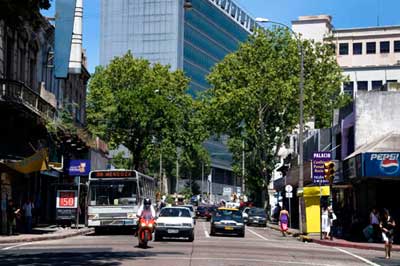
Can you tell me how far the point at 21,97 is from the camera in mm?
33250

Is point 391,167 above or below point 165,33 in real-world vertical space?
below

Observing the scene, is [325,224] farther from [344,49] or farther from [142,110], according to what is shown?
[344,49]

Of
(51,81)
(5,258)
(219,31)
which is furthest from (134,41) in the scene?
(5,258)

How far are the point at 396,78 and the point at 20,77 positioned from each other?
6529 centimetres

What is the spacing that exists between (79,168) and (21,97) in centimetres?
1158

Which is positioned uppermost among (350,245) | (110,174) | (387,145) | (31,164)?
(387,145)

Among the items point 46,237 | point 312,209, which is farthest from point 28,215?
point 312,209

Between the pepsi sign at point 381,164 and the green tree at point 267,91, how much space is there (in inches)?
1196

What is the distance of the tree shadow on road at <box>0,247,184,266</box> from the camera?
62.3 feet

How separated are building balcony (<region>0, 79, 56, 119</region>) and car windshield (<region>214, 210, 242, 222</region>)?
10564 millimetres

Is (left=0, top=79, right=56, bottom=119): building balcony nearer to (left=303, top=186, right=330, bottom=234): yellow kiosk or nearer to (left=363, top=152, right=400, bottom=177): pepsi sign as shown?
(left=303, top=186, right=330, bottom=234): yellow kiosk

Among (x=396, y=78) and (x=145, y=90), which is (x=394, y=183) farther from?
(x=396, y=78)

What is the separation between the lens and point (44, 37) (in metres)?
44.1

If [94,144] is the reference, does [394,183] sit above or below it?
below
